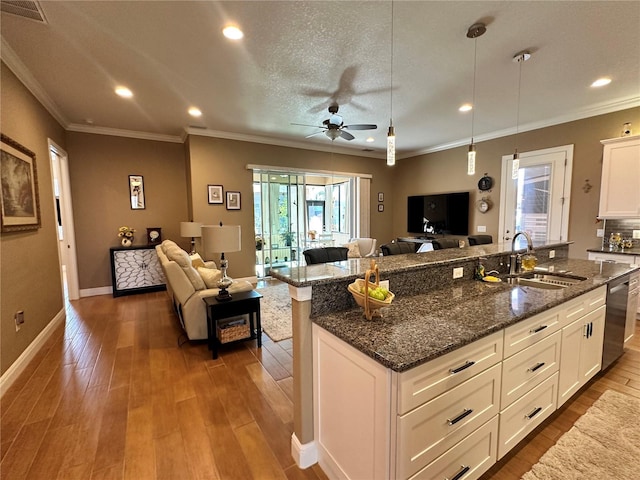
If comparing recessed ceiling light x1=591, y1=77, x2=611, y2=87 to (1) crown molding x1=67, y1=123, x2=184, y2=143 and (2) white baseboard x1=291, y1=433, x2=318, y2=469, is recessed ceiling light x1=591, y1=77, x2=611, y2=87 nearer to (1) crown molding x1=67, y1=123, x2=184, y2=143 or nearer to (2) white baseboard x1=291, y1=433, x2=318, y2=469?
(2) white baseboard x1=291, y1=433, x2=318, y2=469

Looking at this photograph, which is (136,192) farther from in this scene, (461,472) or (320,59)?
(461,472)

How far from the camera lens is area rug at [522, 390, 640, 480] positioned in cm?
160

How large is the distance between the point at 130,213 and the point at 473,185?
6.62 meters

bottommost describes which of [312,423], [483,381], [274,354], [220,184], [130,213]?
[274,354]

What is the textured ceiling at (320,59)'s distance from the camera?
2127 mm

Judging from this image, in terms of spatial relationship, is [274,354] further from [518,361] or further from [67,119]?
[67,119]

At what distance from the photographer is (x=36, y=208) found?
10.3 ft

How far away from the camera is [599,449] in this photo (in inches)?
68.9

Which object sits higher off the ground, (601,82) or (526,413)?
(601,82)

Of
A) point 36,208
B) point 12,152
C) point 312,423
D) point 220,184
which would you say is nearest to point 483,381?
point 312,423

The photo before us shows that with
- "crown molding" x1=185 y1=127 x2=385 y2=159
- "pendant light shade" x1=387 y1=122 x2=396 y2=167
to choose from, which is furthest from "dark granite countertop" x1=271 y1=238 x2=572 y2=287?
"crown molding" x1=185 y1=127 x2=385 y2=159

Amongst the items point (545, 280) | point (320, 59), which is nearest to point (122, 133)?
point (320, 59)

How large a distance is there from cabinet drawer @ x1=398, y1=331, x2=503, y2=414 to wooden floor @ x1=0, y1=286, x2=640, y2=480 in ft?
2.55

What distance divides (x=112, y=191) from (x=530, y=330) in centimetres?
614
